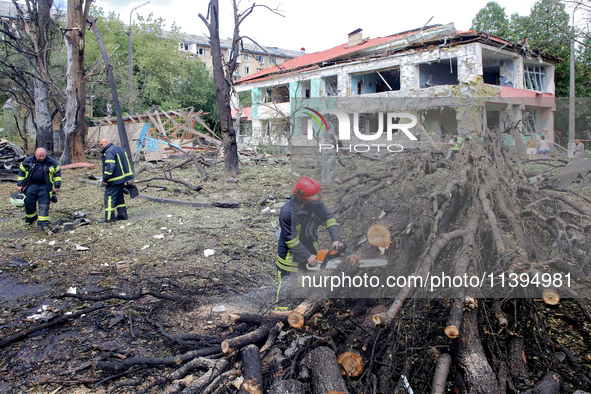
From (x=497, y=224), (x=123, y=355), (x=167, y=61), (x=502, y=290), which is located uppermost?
(x=167, y=61)

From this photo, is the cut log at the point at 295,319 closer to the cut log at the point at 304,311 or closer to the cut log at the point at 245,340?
the cut log at the point at 304,311

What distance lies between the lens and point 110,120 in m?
20.2

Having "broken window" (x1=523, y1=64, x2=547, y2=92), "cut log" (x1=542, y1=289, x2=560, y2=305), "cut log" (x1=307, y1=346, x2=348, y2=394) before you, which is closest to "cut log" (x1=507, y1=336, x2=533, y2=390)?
"cut log" (x1=542, y1=289, x2=560, y2=305)

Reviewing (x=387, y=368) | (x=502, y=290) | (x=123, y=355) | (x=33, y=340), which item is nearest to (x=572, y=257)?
(x=502, y=290)

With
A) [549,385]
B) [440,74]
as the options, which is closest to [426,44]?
[440,74]

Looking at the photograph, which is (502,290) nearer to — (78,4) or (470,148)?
(470,148)

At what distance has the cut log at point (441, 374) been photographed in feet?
7.29

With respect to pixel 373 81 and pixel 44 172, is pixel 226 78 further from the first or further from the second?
pixel 373 81

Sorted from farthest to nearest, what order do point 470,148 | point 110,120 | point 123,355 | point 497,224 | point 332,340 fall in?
point 110,120
point 470,148
point 497,224
point 123,355
point 332,340

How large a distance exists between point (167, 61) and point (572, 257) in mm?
36142

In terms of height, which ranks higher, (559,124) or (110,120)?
(110,120)

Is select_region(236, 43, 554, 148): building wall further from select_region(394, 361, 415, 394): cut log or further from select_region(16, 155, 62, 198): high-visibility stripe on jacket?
select_region(394, 361, 415, 394): cut log

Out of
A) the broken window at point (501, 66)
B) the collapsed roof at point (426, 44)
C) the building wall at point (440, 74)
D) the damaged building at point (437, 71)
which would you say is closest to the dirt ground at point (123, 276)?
the damaged building at point (437, 71)

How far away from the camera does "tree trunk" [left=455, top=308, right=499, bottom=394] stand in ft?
7.34
